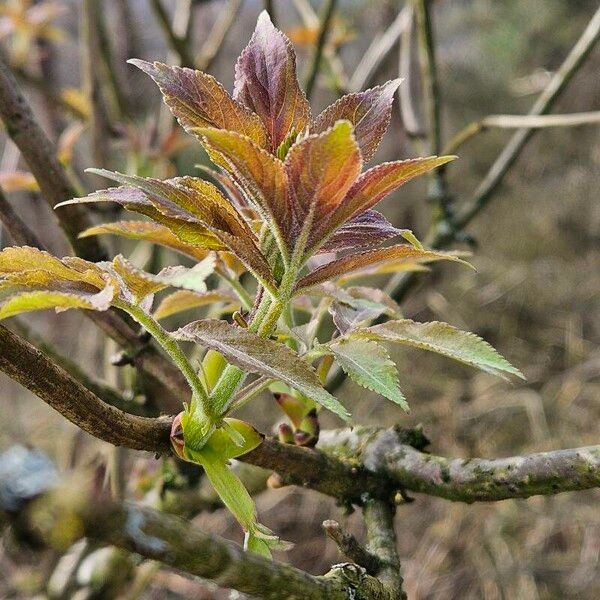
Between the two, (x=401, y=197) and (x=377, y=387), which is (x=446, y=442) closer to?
(x=401, y=197)

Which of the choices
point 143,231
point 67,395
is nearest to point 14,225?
point 143,231

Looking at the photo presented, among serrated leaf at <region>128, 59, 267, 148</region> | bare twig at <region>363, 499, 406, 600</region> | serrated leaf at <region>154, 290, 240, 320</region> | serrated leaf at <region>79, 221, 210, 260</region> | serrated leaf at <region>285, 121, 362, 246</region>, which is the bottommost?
bare twig at <region>363, 499, 406, 600</region>

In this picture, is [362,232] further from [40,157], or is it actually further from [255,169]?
[40,157]

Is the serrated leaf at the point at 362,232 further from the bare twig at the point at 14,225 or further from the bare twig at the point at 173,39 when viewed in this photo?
the bare twig at the point at 173,39

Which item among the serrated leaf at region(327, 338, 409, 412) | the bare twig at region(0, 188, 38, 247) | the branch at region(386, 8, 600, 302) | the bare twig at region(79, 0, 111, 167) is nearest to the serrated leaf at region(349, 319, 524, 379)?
the serrated leaf at region(327, 338, 409, 412)

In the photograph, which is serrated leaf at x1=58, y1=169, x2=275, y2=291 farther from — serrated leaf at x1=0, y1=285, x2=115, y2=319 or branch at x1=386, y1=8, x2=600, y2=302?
branch at x1=386, y1=8, x2=600, y2=302

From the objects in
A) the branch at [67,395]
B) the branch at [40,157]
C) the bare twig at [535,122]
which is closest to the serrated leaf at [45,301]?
the branch at [67,395]

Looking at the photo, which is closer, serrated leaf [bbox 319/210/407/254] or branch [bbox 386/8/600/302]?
serrated leaf [bbox 319/210/407/254]
